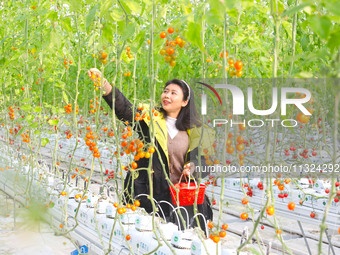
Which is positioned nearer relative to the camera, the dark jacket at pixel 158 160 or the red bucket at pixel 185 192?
Result: the red bucket at pixel 185 192

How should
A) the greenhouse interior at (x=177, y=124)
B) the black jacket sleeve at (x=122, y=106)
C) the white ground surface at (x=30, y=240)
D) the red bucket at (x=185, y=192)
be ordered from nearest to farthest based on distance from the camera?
the greenhouse interior at (x=177, y=124)
the red bucket at (x=185, y=192)
the black jacket sleeve at (x=122, y=106)
the white ground surface at (x=30, y=240)

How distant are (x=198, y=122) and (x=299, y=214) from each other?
1.59 metres

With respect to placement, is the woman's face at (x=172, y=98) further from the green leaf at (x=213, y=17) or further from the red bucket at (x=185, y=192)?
the green leaf at (x=213, y=17)

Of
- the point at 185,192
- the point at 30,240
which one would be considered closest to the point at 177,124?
the point at 185,192

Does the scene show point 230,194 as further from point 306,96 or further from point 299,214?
point 306,96

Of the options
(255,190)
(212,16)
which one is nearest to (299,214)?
(255,190)

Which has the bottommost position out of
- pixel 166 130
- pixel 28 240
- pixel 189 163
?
pixel 28 240

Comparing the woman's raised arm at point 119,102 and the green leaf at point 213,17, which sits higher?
the green leaf at point 213,17

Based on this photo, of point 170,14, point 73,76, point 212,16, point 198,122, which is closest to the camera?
point 212,16

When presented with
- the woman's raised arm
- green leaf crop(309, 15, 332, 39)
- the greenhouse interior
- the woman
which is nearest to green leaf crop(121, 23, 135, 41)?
the greenhouse interior

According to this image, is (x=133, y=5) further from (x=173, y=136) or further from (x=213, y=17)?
(x=173, y=136)

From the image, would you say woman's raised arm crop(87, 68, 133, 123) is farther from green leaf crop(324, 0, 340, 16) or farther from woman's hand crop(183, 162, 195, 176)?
green leaf crop(324, 0, 340, 16)

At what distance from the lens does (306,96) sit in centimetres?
152

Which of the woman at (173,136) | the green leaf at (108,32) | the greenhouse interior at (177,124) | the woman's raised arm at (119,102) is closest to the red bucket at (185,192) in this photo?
the greenhouse interior at (177,124)
